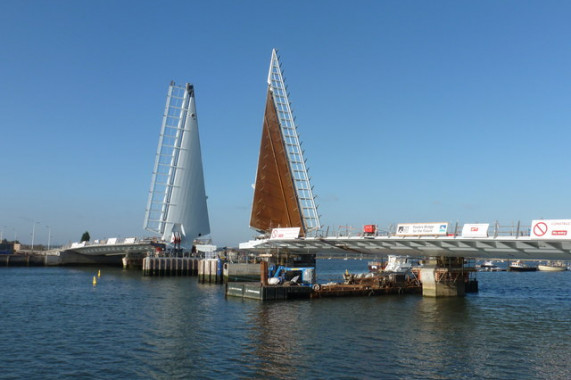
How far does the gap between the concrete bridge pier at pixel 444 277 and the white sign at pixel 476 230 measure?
42.7ft

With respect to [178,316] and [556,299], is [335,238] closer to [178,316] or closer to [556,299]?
[178,316]

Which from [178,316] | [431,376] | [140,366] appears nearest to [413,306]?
[178,316]

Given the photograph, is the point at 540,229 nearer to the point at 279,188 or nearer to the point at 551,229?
the point at 551,229

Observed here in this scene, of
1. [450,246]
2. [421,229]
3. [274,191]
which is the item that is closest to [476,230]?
[450,246]

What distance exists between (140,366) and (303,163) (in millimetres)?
64130

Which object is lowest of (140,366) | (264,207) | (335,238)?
(140,366)

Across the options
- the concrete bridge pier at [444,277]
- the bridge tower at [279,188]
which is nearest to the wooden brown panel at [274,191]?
the bridge tower at [279,188]

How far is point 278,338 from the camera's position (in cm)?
2964

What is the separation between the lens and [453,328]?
3438 centimetres

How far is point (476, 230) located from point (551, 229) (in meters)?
6.27

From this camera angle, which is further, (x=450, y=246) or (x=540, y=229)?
(x=450, y=246)

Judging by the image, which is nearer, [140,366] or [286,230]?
[140,366]

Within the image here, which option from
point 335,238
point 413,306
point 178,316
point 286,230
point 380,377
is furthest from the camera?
point 286,230

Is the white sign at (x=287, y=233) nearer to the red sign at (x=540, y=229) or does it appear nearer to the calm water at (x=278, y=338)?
the calm water at (x=278, y=338)
